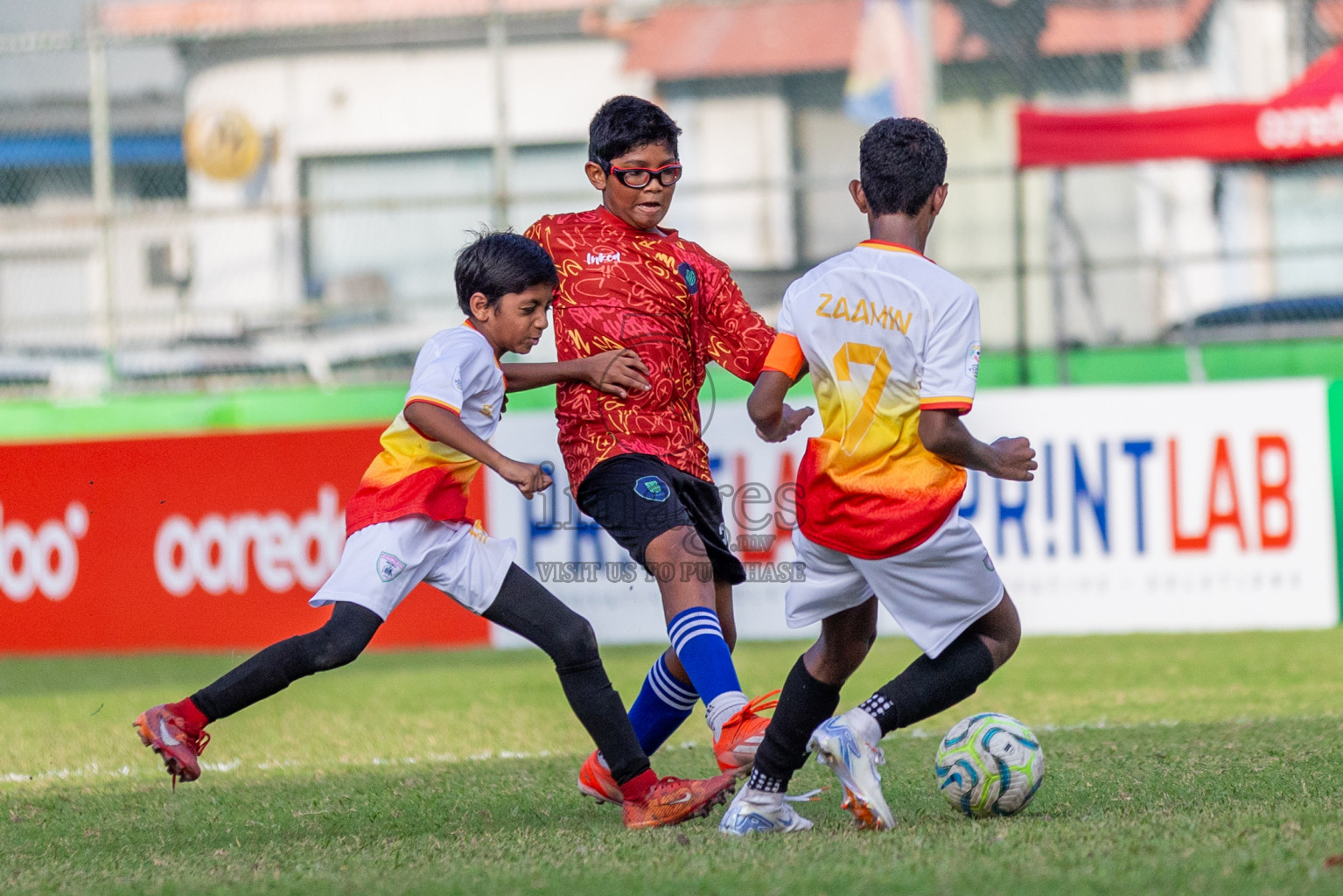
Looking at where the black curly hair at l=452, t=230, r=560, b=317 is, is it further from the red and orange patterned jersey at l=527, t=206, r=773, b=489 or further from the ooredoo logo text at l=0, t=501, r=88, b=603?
the ooredoo logo text at l=0, t=501, r=88, b=603

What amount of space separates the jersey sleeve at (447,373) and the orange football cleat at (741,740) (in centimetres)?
98

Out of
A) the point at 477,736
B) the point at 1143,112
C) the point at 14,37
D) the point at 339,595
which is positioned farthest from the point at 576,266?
the point at 14,37

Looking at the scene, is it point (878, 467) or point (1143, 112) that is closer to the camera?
point (878, 467)

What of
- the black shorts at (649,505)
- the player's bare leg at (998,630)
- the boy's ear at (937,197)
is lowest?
the player's bare leg at (998,630)

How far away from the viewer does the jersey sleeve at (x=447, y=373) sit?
3.79m

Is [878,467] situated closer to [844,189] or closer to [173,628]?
[173,628]

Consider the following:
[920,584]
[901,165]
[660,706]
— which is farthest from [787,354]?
[660,706]

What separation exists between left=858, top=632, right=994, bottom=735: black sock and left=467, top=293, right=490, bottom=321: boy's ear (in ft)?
Result: 4.32

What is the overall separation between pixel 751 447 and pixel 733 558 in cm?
478

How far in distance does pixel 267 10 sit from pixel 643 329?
14855mm

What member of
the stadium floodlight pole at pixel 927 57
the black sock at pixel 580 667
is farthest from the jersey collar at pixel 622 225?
the stadium floodlight pole at pixel 927 57

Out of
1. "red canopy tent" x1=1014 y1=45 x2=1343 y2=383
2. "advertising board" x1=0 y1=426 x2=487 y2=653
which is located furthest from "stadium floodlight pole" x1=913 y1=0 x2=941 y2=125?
"advertising board" x1=0 y1=426 x2=487 y2=653

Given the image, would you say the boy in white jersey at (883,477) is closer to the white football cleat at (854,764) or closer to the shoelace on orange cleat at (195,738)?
the white football cleat at (854,764)

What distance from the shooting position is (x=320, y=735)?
5996mm
